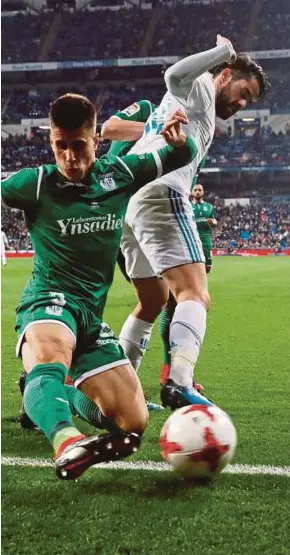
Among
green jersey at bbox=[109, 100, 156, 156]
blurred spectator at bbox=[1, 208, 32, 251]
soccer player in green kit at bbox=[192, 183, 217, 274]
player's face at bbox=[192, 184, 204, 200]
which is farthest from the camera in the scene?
blurred spectator at bbox=[1, 208, 32, 251]

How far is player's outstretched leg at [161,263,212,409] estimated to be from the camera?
2.87 meters

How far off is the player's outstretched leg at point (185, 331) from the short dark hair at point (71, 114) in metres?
0.97

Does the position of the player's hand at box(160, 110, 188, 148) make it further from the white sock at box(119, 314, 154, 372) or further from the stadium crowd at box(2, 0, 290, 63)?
the stadium crowd at box(2, 0, 290, 63)

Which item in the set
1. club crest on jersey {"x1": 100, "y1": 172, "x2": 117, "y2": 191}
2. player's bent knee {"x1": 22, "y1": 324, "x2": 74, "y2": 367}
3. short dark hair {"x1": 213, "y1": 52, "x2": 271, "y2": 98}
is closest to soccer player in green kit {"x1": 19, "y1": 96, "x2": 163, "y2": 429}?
short dark hair {"x1": 213, "y1": 52, "x2": 271, "y2": 98}

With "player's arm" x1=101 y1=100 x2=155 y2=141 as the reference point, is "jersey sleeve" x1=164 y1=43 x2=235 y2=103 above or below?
above

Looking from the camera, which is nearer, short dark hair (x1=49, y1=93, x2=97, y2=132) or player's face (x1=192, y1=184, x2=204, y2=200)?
short dark hair (x1=49, y1=93, x2=97, y2=132)

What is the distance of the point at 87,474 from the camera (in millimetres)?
2594

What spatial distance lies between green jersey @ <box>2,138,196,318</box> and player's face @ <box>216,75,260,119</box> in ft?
2.95

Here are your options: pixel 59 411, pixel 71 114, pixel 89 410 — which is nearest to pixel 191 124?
pixel 71 114

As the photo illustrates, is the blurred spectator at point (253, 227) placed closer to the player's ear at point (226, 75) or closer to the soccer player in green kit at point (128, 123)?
the soccer player in green kit at point (128, 123)

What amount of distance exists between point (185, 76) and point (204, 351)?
3.55 metres

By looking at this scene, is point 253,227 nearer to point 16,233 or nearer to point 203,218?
point 16,233

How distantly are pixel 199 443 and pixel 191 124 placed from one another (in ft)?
5.94

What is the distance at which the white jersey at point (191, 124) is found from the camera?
3408 mm
